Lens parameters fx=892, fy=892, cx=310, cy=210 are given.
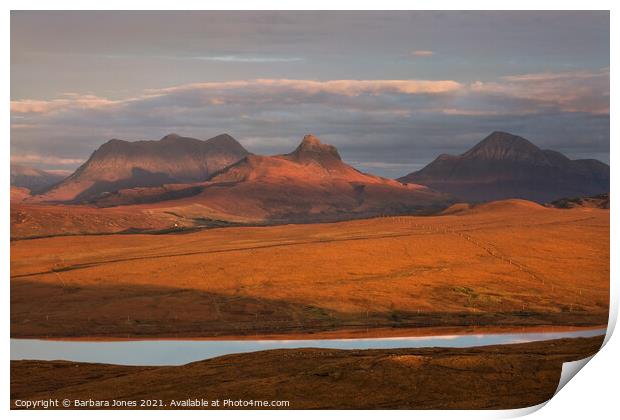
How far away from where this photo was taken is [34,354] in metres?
52.3

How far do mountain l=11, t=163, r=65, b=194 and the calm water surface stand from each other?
27355 millimetres

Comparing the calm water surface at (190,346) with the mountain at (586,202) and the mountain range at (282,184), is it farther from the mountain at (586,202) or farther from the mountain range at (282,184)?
the mountain range at (282,184)

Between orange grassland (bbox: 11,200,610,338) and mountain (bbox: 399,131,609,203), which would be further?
mountain (bbox: 399,131,609,203)

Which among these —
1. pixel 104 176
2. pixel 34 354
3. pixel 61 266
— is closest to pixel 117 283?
pixel 61 266

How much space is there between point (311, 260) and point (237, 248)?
897 cm

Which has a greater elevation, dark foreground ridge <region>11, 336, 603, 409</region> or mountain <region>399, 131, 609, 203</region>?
mountain <region>399, 131, 609, 203</region>

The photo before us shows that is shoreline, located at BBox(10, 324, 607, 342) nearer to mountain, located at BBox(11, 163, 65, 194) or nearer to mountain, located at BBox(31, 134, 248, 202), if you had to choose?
mountain, located at BBox(11, 163, 65, 194)

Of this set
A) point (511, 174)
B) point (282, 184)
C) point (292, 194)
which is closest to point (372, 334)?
point (511, 174)

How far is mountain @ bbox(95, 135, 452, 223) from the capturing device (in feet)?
511

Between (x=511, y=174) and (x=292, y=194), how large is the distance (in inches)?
1697

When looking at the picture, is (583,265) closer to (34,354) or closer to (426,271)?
(426,271)

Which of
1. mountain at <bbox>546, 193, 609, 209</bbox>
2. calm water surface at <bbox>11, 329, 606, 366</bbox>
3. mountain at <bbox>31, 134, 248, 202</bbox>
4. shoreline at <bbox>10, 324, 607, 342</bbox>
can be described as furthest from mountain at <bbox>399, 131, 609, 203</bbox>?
calm water surface at <bbox>11, 329, 606, 366</bbox>

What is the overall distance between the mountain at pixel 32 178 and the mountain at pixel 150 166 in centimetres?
458

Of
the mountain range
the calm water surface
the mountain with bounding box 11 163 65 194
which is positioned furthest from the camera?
the mountain range
